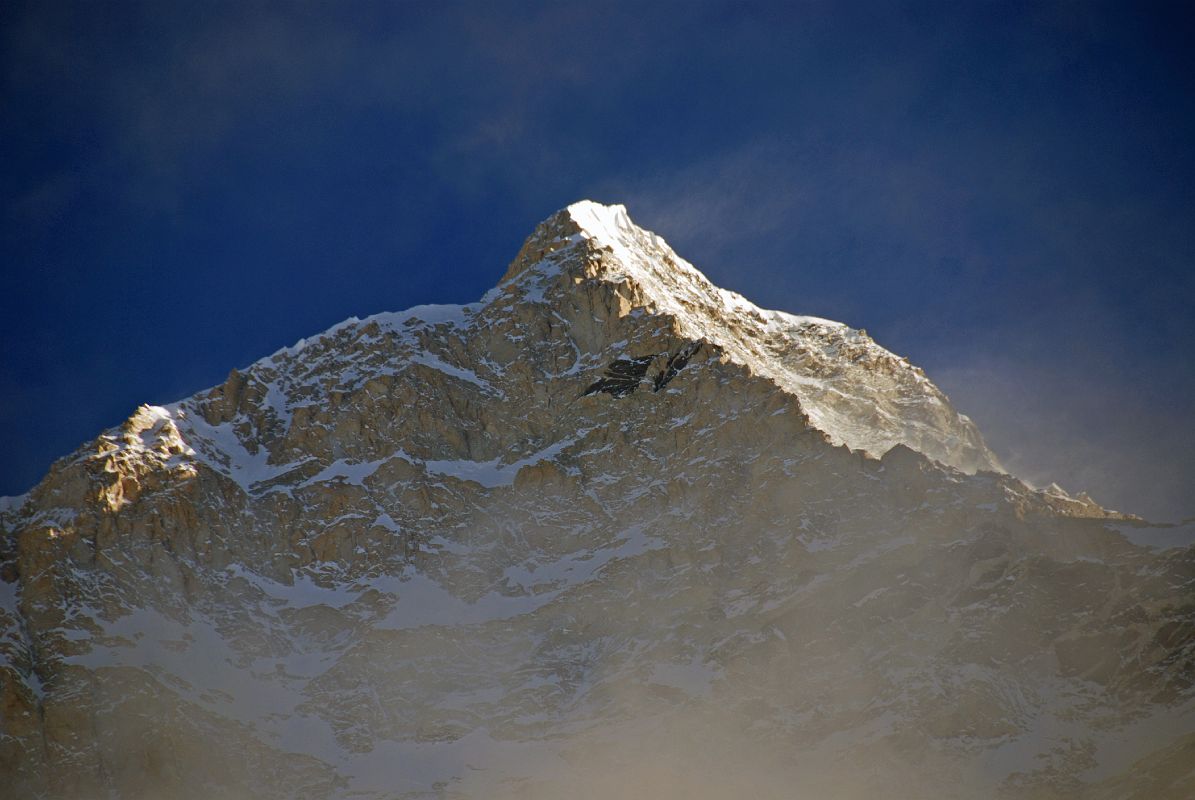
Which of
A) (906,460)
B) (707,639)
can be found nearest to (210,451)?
(707,639)

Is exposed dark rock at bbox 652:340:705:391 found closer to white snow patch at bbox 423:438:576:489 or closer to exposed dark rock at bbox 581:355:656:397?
exposed dark rock at bbox 581:355:656:397

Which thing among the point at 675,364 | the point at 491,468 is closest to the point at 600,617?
the point at 491,468

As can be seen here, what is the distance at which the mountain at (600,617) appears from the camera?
492 ft

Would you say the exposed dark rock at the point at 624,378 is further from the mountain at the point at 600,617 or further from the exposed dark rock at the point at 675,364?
the exposed dark rock at the point at 675,364

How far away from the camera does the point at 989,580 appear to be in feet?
534

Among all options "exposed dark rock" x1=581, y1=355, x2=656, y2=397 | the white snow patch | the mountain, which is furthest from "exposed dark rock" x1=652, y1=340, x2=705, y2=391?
A: the white snow patch

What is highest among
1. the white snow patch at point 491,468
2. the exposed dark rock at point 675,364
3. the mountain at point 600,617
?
the exposed dark rock at point 675,364

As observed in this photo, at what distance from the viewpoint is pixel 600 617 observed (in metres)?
176

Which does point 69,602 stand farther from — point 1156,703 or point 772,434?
point 1156,703

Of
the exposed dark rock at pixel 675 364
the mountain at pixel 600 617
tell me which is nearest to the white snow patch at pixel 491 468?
the mountain at pixel 600 617

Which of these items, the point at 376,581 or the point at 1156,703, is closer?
the point at 1156,703

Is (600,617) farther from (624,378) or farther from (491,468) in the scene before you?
(624,378)

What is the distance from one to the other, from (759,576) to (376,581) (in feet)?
145

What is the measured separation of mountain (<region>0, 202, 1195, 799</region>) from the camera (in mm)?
150000
